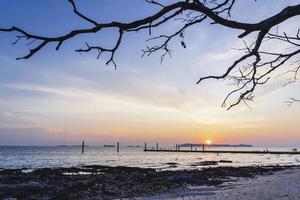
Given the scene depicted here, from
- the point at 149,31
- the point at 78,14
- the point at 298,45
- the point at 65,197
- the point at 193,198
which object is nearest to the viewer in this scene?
the point at 78,14

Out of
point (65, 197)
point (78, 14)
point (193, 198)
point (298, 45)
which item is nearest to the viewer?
point (78, 14)

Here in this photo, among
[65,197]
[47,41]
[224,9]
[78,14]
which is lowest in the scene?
[65,197]

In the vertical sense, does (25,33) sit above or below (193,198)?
above

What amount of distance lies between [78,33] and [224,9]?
1829 mm

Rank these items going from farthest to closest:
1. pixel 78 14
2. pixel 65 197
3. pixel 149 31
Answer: pixel 65 197 → pixel 149 31 → pixel 78 14

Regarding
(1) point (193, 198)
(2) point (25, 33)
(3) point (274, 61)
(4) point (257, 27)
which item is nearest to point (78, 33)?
(2) point (25, 33)

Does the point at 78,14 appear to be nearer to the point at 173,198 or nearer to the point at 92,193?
the point at 173,198

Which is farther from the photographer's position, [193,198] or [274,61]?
[193,198]

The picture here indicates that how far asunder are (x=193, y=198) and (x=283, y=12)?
493 inches

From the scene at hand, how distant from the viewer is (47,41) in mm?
3959

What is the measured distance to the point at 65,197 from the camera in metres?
18.7

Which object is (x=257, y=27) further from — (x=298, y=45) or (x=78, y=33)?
(x=78, y=33)

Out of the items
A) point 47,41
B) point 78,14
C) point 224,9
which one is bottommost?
point 47,41

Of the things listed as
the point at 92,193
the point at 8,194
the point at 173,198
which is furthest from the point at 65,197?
the point at 173,198
